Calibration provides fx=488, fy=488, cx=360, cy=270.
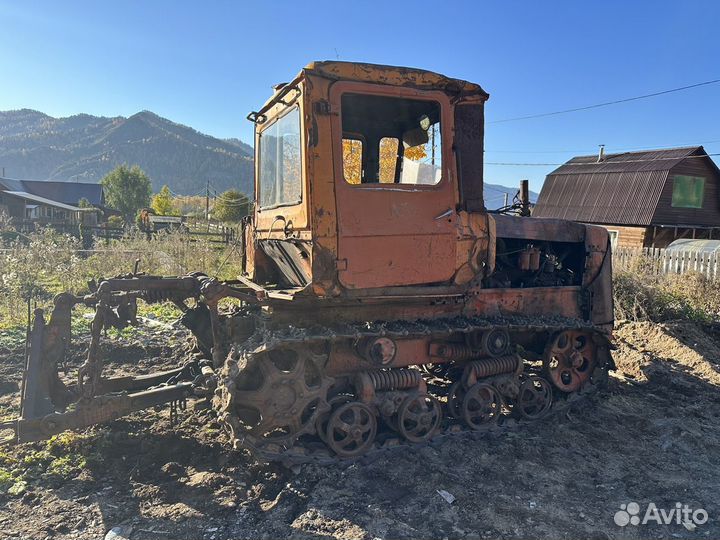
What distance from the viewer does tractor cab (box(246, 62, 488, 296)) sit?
406cm

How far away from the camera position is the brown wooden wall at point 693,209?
81.7 ft

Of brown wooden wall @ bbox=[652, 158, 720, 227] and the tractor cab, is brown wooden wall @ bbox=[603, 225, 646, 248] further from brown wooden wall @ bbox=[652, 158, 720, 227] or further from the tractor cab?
the tractor cab

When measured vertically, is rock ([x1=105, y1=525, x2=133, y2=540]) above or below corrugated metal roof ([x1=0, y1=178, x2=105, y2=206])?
below

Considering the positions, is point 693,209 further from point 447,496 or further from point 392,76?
point 447,496

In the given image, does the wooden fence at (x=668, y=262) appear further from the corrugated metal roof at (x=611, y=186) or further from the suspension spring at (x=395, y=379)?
the corrugated metal roof at (x=611, y=186)

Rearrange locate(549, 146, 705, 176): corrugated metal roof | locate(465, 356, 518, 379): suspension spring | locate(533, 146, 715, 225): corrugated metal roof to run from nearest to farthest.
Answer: locate(465, 356, 518, 379): suspension spring < locate(533, 146, 715, 225): corrugated metal roof < locate(549, 146, 705, 176): corrugated metal roof

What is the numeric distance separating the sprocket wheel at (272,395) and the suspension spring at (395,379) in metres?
0.48

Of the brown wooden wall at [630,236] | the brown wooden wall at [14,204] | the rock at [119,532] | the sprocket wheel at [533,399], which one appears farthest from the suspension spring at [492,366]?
the brown wooden wall at [14,204]

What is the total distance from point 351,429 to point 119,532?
1.88 meters

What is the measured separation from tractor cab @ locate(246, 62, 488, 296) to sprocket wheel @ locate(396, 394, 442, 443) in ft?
3.67

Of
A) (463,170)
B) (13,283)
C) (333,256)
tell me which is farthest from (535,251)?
(13,283)

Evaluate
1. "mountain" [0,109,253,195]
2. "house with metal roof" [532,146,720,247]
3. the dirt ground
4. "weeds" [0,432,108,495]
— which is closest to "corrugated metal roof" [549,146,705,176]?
"house with metal roof" [532,146,720,247]

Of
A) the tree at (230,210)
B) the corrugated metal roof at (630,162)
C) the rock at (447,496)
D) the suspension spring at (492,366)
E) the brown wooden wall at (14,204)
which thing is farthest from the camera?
the brown wooden wall at (14,204)

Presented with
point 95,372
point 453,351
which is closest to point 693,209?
point 453,351
